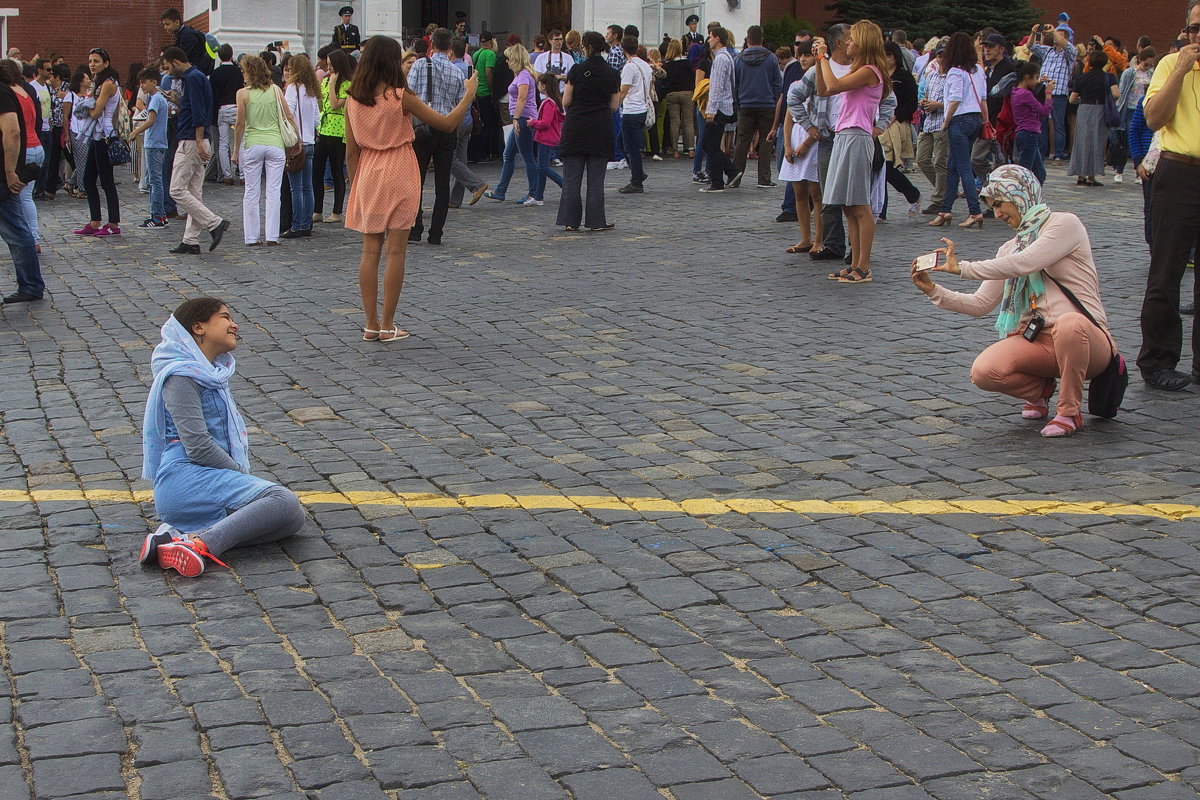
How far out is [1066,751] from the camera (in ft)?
12.8

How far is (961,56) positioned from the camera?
14656 millimetres

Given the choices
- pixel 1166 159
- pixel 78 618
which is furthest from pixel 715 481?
pixel 1166 159

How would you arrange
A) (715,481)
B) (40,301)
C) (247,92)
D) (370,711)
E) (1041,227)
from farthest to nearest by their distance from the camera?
(247,92) < (40,301) < (1041,227) < (715,481) < (370,711)

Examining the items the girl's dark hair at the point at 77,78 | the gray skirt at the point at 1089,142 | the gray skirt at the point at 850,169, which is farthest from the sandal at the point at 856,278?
the girl's dark hair at the point at 77,78

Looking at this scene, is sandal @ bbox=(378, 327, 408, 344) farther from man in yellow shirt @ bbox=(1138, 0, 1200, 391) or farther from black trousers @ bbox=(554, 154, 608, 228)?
black trousers @ bbox=(554, 154, 608, 228)

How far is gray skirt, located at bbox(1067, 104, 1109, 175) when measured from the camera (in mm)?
18844

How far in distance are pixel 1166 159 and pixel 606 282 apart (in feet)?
15.9

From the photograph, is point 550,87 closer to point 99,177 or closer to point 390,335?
point 99,177

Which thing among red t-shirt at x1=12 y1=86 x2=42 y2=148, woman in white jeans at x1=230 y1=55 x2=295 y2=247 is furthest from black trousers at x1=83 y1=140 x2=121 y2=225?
woman in white jeans at x1=230 y1=55 x2=295 y2=247

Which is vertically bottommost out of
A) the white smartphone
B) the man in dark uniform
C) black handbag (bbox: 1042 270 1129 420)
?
black handbag (bbox: 1042 270 1129 420)

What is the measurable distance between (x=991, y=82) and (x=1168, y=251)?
883 centimetres

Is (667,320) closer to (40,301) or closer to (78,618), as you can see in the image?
(40,301)

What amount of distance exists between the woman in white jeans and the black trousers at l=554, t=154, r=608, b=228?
283 cm

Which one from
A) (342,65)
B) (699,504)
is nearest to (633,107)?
(342,65)
